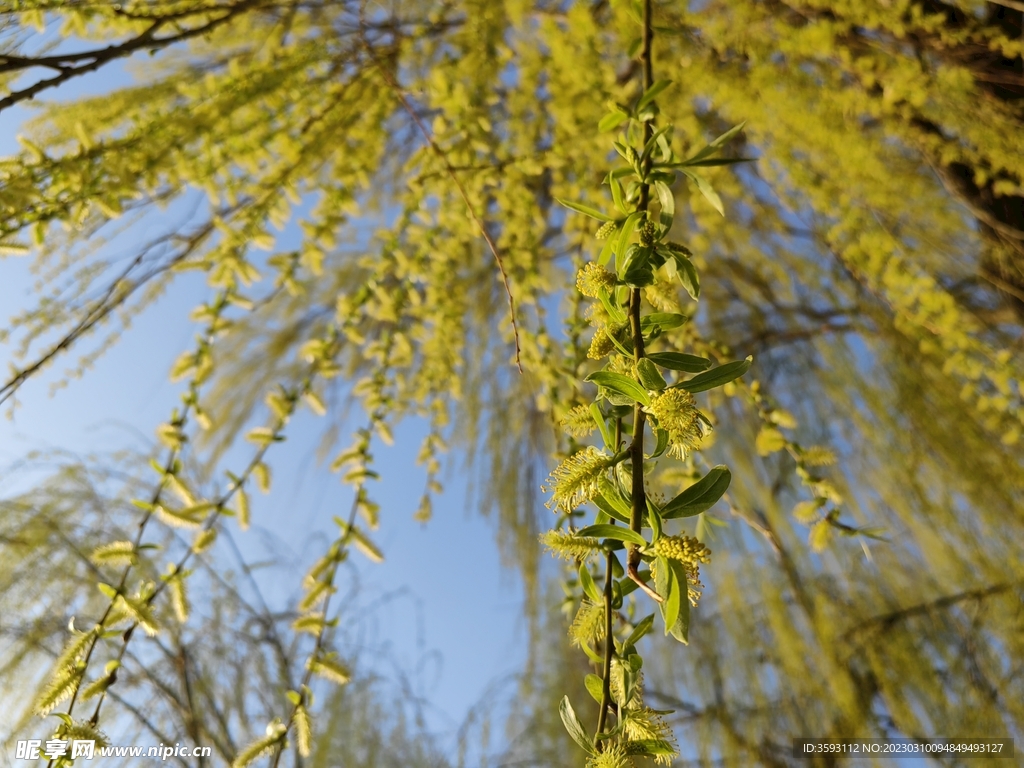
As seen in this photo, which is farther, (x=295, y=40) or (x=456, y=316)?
(x=295, y=40)

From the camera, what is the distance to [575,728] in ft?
1.36

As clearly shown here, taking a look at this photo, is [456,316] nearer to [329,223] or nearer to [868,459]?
[329,223]

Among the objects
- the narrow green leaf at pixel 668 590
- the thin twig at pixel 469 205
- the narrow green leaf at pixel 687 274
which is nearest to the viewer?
the narrow green leaf at pixel 668 590

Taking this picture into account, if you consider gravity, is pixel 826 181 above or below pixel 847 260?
above

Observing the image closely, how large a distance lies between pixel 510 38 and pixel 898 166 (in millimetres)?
1212

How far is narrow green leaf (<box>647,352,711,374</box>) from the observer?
1.38 feet

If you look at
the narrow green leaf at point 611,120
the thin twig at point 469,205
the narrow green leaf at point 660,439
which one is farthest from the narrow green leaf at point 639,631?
the narrow green leaf at point 611,120

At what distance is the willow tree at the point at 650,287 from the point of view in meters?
0.84

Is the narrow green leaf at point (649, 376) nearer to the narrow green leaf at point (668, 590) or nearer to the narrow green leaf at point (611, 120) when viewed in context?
the narrow green leaf at point (668, 590)

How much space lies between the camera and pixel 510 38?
1895mm

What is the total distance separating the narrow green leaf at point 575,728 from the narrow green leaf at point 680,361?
9.3 inches

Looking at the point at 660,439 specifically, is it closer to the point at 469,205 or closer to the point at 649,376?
the point at 649,376

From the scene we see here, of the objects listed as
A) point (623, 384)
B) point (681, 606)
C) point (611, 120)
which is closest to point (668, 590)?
point (681, 606)

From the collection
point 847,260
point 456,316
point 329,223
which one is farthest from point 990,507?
point 329,223
